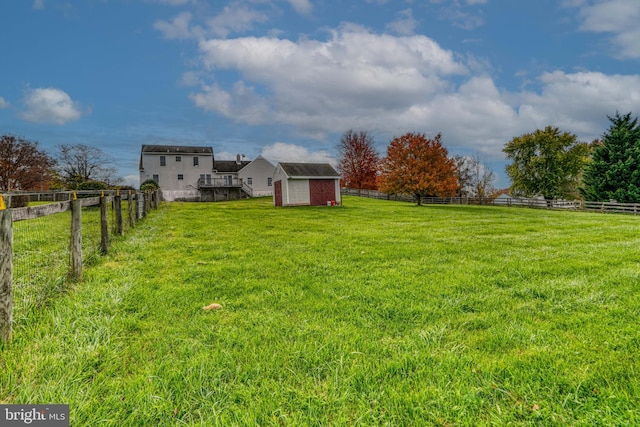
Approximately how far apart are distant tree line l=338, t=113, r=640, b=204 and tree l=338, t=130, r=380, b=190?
42.0ft

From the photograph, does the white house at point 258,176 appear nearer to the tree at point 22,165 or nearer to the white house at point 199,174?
the white house at point 199,174

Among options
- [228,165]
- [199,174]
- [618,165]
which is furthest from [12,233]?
[228,165]

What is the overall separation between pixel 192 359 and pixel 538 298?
3703mm

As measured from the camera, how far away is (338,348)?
2.39 m

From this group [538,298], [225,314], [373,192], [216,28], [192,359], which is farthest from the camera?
[373,192]

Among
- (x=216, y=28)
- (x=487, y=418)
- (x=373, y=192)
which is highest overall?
(x=216, y=28)

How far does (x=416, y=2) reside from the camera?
50.6 feet

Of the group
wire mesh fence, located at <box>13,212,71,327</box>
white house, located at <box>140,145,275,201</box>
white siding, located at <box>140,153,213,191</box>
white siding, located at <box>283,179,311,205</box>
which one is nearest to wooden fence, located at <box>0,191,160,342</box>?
wire mesh fence, located at <box>13,212,71,327</box>

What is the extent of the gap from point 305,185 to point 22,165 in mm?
36480

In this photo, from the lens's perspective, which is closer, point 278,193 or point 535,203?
point 278,193

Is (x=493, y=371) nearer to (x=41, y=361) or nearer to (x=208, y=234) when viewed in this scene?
(x=41, y=361)

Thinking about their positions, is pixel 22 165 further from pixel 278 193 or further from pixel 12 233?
pixel 12 233

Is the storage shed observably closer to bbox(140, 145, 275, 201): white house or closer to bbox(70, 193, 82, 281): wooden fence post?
bbox(140, 145, 275, 201): white house

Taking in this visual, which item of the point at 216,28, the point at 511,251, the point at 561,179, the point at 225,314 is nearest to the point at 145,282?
the point at 225,314
